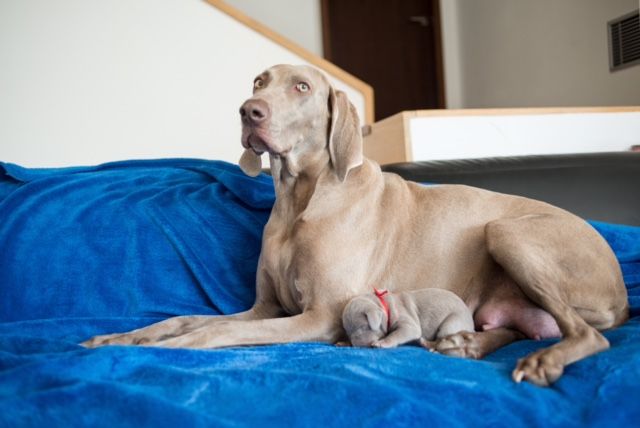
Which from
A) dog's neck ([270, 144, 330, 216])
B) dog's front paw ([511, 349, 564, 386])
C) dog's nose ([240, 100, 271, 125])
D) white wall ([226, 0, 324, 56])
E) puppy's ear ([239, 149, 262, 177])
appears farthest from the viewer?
white wall ([226, 0, 324, 56])

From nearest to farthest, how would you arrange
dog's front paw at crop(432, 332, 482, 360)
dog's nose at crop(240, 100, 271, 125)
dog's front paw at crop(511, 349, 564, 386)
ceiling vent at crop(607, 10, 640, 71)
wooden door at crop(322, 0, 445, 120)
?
→ dog's front paw at crop(511, 349, 564, 386) < dog's front paw at crop(432, 332, 482, 360) < dog's nose at crop(240, 100, 271, 125) < ceiling vent at crop(607, 10, 640, 71) < wooden door at crop(322, 0, 445, 120)

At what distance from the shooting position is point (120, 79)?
487cm

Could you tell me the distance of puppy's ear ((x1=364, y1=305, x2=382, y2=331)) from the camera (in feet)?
6.44

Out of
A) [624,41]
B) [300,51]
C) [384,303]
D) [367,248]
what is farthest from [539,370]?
[624,41]

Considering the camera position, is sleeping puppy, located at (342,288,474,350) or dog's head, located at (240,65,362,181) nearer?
sleeping puppy, located at (342,288,474,350)

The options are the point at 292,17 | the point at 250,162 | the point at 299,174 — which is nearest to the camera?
the point at 299,174

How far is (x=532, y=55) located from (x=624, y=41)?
1.37 metres

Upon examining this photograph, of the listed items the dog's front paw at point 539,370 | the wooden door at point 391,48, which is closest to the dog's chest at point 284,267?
the dog's front paw at point 539,370

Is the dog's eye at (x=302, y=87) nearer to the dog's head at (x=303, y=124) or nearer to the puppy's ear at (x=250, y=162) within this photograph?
the dog's head at (x=303, y=124)

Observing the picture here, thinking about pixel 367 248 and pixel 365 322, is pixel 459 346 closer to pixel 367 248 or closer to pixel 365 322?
pixel 365 322

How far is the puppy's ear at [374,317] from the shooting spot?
6.44 feet

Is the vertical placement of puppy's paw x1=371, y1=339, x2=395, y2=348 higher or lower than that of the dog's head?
lower

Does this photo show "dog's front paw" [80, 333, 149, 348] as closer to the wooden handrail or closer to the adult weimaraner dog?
the adult weimaraner dog

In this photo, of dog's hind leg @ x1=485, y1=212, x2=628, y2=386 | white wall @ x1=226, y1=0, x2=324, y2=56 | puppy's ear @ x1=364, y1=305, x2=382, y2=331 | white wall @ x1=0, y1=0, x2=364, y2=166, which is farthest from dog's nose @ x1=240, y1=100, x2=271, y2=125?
white wall @ x1=226, y1=0, x2=324, y2=56
